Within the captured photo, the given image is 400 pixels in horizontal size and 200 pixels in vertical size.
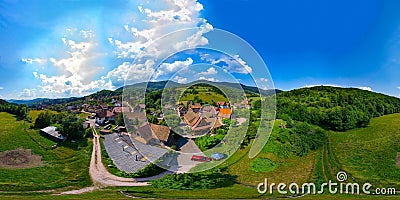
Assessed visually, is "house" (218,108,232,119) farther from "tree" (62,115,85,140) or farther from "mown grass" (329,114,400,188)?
"tree" (62,115,85,140)

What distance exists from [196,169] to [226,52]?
28.6 ft

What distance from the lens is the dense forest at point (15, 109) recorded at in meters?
21.4

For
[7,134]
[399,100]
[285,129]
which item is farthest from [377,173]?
[7,134]

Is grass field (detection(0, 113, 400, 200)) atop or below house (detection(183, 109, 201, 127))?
below

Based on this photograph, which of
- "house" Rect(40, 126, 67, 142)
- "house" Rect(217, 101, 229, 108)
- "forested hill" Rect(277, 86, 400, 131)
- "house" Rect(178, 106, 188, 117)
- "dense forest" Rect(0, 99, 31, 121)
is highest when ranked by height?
"forested hill" Rect(277, 86, 400, 131)

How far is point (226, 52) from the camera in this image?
805 cm

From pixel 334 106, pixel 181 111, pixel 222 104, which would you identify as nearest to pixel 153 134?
pixel 181 111

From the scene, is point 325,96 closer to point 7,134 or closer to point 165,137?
point 165,137

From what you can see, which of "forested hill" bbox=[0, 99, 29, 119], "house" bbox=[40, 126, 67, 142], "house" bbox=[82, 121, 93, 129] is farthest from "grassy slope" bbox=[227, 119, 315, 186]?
"forested hill" bbox=[0, 99, 29, 119]

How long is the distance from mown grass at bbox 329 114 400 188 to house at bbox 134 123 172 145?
40.9 feet

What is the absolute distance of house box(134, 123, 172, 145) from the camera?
10602 millimetres

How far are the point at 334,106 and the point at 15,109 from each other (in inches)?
1157

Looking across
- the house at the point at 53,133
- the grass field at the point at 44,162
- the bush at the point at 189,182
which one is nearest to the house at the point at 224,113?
the bush at the point at 189,182

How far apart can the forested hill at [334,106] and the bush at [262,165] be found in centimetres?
836
